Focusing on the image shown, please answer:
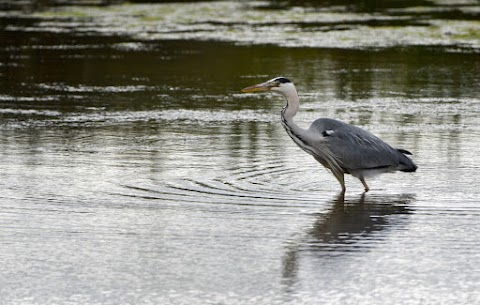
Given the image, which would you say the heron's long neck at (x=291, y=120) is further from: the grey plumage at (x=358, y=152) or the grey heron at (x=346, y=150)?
the grey plumage at (x=358, y=152)

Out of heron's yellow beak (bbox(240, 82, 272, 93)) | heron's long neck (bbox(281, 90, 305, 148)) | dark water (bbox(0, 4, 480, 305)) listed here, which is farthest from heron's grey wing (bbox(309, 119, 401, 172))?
heron's yellow beak (bbox(240, 82, 272, 93))

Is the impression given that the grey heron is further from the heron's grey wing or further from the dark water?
the dark water

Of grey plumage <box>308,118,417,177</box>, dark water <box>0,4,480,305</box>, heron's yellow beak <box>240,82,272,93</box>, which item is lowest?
dark water <box>0,4,480,305</box>

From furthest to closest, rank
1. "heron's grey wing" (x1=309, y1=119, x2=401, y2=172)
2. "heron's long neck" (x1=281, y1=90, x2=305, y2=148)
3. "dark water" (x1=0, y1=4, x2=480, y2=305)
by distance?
"heron's long neck" (x1=281, y1=90, x2=305, y2=148), "heron's grey wing" (x1=309, y1=119, x2=401, y2=172), "dark water" (x1=0, y1=4, x2=480, y2=305)

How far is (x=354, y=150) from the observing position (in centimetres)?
1061

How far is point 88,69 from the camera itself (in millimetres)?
20891

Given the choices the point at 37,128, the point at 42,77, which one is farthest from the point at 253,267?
the point at 42,77

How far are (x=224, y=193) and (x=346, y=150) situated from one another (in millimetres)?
1200

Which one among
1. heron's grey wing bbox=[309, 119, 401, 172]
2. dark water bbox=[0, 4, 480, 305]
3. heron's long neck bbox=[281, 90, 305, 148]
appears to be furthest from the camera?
heron's long neck bbox=[281, 90, 305, 148]

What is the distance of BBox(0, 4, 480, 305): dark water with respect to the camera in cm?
748

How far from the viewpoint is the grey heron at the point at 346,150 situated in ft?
34.8

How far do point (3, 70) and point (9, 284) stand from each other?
1365cm

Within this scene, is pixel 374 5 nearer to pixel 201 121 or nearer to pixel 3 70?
pixel 3 70

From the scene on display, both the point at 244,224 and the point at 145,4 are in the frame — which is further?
the point at 145,4
